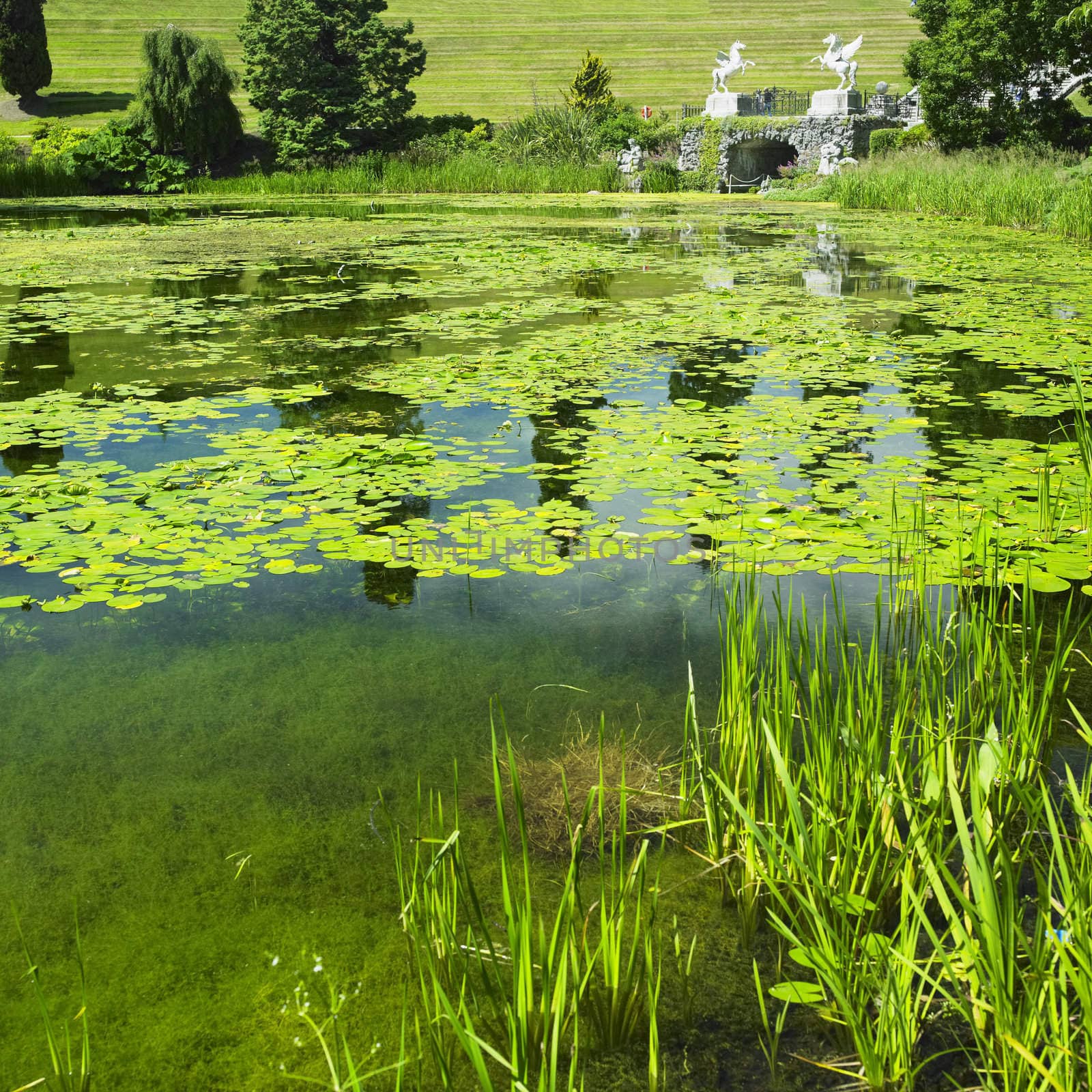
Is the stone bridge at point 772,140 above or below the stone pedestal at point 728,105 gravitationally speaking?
below

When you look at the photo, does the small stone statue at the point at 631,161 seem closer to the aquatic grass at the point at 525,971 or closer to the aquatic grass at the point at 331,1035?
the aquatic grass at the point at 525,971

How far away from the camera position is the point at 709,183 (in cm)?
2867

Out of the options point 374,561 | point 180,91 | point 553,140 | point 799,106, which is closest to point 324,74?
point 180,91

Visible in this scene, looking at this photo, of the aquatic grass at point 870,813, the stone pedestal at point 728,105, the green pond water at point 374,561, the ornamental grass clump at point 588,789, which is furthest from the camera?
the stone pedestal at point 728,105

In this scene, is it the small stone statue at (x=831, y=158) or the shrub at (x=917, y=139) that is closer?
the shrub at (x=917, y=139)

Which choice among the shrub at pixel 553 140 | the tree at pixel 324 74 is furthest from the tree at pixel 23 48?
the shrub at pixel 553 140

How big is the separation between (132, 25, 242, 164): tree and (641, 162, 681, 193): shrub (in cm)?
1108

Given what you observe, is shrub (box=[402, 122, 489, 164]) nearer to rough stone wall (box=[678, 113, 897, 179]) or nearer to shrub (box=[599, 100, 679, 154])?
shrub (box=[599, 100, 679, 154])

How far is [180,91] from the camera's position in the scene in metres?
26.2

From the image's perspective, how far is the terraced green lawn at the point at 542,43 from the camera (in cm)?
3897

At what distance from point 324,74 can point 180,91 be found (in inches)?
156

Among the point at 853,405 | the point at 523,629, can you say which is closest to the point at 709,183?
the point at 853,405

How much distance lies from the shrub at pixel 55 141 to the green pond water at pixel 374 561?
21.6 m

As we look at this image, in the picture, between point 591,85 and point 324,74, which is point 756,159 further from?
point 324,74
